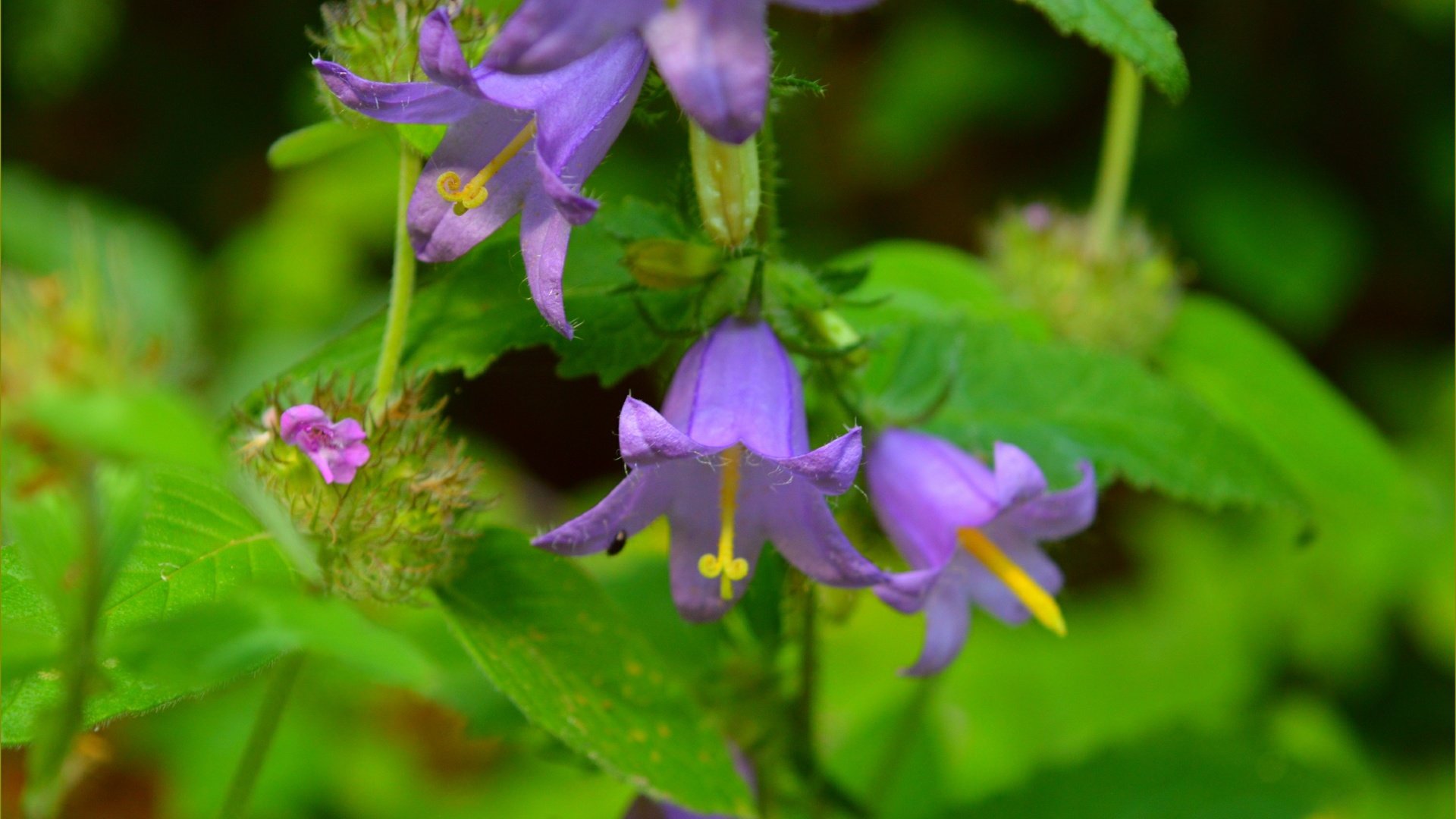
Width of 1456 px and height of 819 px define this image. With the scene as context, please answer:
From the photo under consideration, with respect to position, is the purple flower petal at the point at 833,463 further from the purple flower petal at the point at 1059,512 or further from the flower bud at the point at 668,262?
the purple flower petal at the point at 1059,512

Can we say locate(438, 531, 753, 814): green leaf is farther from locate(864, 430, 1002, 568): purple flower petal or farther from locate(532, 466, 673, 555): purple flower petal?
locate(864, 430, 1002, 568): purple flower petal

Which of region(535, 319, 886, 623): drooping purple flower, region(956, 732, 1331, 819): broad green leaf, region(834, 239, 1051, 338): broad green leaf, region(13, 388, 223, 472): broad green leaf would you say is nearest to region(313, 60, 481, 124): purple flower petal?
region(535, 319, 886, 623): drooping purple flower

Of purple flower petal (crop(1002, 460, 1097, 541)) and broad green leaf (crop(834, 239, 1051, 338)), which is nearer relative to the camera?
purple flower petal (crop(1002, 460, 1097, 541))

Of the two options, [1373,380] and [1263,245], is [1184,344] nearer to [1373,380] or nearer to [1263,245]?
[1263,245]

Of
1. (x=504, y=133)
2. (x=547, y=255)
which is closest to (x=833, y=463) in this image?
(x=547, y=255)

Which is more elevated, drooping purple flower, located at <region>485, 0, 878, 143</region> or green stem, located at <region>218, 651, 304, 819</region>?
drooping purple flower, located at <region>485, 0, 878, 143</region>

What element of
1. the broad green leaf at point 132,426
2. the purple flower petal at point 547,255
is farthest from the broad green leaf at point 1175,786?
the broad green leaf at point 132,426
